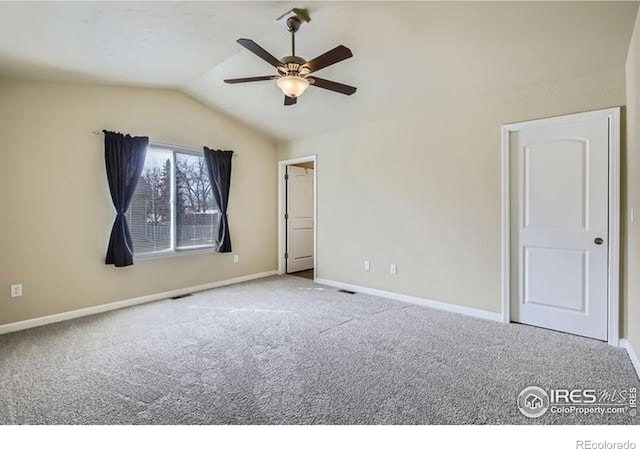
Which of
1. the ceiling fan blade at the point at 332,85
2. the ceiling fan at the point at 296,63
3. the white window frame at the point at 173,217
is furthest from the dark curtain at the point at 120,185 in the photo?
the ceiling fan blade at the point at 332,85

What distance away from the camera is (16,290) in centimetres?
322

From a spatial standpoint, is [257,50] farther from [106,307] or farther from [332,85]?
[106,307]

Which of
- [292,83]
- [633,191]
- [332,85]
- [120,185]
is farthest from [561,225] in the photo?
[120,185]

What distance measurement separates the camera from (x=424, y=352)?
2662 mm

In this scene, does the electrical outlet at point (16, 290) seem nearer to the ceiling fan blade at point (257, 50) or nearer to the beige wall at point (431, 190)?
the ceiling fan blade at point (257, 50)

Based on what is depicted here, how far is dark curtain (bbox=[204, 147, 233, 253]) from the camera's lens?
15.8 feet

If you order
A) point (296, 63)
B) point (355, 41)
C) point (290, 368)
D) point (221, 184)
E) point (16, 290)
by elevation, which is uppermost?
point (355, 41)

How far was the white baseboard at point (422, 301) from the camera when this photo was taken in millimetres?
3497

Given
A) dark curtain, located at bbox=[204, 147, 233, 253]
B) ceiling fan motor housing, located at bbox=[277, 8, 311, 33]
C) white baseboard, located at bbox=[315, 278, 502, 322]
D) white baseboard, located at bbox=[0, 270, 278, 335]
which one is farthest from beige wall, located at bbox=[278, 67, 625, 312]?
ceiling fan motor housing, located at bbox=[277, 8, 311, 33]

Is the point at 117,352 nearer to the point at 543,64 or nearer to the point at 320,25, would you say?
the point at 320,25

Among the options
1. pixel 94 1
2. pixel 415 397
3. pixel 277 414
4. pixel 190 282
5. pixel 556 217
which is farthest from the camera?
pixel 190 282

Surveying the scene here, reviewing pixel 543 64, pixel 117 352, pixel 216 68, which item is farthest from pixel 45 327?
pixel 543 64

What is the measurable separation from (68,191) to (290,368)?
3079mm

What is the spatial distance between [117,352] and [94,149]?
234cm
